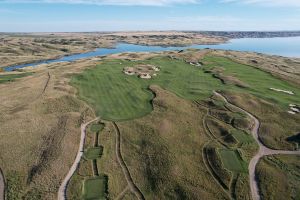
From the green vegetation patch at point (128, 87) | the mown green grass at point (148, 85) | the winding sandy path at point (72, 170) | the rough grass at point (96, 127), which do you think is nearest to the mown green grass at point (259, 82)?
the mown green grass at point (148, 85)

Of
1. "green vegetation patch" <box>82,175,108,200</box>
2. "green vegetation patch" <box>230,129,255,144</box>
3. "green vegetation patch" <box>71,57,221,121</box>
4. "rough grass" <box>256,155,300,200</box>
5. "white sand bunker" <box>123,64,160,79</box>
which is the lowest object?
"green vegetation patch" <box>82,175,108,200</box>

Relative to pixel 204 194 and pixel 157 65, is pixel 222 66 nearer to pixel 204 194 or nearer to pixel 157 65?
pixel 157 65

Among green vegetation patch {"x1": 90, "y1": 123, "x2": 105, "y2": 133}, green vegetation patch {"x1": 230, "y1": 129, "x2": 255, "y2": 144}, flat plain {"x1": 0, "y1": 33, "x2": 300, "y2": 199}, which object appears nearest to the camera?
flat plain {"x1": 0, "y1": 33, "x2": 300, "y2": 199}

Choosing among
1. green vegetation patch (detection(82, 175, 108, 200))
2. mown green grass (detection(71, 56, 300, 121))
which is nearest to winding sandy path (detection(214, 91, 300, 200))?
mown green grass (detection(71, 56, 300, 121))

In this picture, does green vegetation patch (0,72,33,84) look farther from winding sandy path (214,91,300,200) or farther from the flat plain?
winding sandy path (214,91,300,200)

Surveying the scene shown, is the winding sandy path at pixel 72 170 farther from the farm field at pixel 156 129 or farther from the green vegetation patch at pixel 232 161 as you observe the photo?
the green vegetation patch at pixel 232 161

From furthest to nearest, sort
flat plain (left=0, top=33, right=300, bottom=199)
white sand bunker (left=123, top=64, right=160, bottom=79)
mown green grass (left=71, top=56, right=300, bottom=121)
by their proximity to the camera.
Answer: white sand bunker (left=123, top=64, right=160, bottom=79) < mown green grass (left=71, top=56, right=300, bottom=121) < flat plain (left=0, top=33, right=300, bottom=199)
